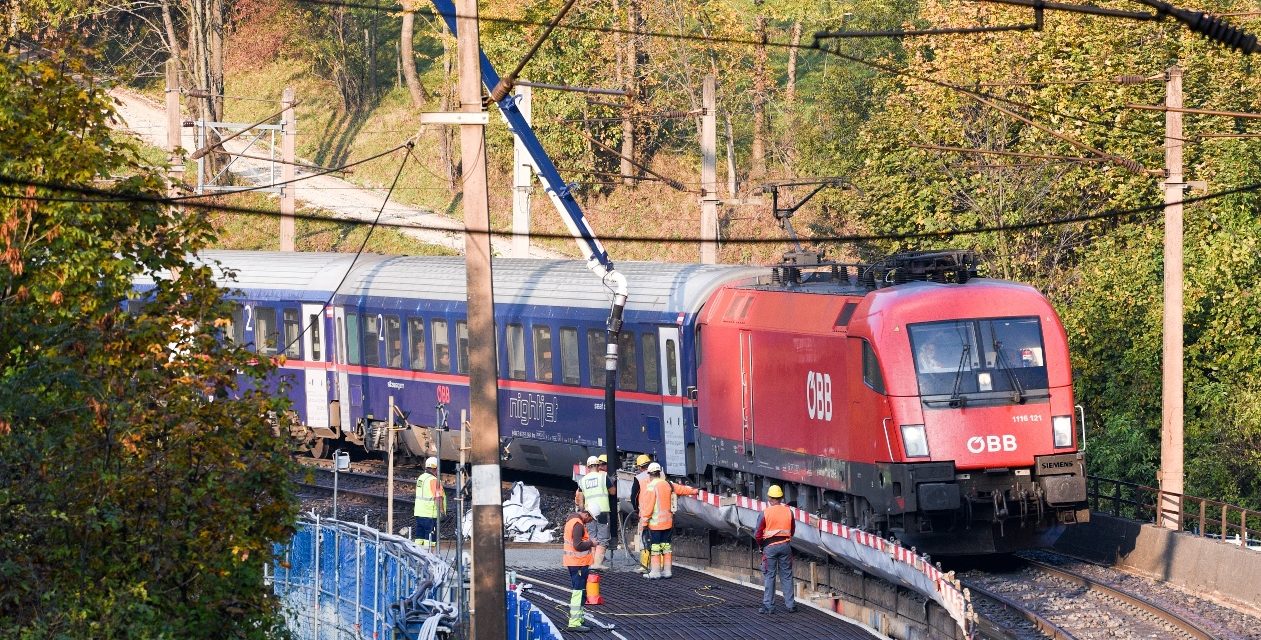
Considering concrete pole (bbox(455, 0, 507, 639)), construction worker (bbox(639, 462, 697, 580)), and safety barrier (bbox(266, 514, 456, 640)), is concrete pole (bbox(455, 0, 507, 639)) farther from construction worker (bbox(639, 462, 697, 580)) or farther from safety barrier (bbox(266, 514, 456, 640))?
construction worker (bbox(639, 462, 697, 580))

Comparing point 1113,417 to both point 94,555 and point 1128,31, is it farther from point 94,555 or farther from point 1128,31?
point 94,555

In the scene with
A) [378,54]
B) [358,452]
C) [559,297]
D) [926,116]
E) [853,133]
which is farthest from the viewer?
[378,54]

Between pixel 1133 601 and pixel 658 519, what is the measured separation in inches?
214

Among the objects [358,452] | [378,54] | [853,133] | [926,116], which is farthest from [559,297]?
[378,54]

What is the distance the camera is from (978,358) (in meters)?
20.0

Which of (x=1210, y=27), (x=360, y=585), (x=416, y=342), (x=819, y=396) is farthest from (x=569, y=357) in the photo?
(x=1210, y=27)

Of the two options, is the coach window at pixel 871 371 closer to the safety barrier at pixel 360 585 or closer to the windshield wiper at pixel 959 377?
the windshield wiper at pixel 959 377

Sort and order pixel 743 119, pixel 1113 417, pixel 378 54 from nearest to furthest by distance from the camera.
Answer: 1. pixel 1113 417
2. pixel 743 119
3. pixel 378 54

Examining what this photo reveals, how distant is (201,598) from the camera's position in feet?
42.7

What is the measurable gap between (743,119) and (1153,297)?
1071 inches

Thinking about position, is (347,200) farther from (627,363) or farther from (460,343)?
(627,363)

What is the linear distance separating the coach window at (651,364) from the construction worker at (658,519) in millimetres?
4642

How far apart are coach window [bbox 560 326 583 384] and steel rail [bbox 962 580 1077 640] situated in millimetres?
8784

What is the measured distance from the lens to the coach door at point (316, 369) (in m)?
31.8
